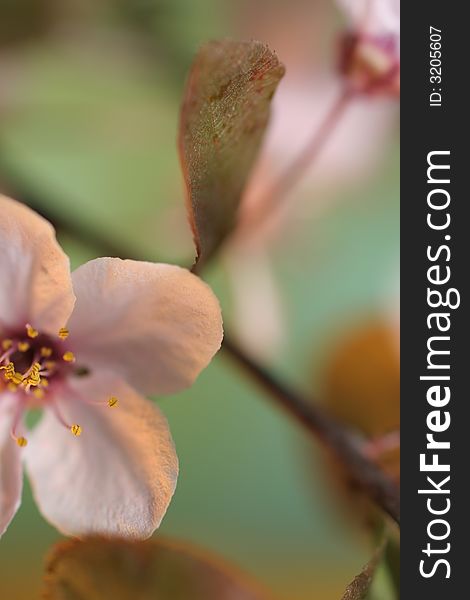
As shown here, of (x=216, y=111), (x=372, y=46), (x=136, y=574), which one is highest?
(x=372, y=46)

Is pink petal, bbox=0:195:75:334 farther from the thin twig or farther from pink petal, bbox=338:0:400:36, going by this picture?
pink petal, bbox=338:0:400:36

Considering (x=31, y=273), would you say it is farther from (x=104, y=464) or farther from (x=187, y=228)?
(x=187, y=228)

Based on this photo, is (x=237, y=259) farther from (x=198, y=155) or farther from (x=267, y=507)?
(x=198, y=155)

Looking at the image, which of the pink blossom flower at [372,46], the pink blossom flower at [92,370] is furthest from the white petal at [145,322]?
the pink blossom flower at [372,46]

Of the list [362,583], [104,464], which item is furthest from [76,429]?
[362,583]

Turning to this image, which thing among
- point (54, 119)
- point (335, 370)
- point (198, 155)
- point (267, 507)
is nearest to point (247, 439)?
point (267, 507)

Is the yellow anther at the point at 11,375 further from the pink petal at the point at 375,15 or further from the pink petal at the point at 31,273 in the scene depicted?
the pink petal at the point at 375,15

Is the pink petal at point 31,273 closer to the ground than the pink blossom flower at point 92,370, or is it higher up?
higher up
